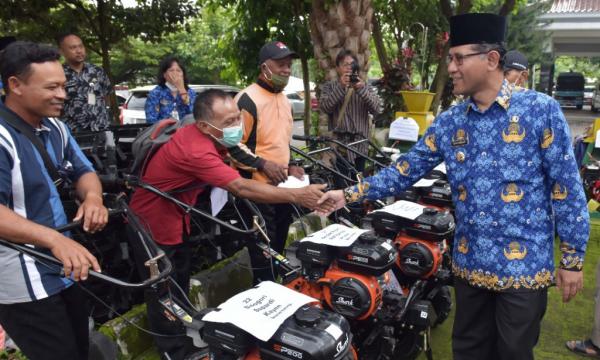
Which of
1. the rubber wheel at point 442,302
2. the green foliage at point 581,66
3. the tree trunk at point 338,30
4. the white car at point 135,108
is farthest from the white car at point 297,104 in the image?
the green foliage at point 581,66

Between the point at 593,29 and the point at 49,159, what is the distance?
20.5 meters

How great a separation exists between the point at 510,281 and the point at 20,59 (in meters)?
2.34

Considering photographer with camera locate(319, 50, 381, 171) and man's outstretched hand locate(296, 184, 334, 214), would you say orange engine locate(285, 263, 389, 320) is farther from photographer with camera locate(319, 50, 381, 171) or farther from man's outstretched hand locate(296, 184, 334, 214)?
photographer with camera locate(319, 50, 381, 171)

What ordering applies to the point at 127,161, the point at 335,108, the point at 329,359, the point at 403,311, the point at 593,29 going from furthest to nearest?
the point at 593,29, the point at 335,108, the point at 127,161, the point at 403,311, the point at 329,359

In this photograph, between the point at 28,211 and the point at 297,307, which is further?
Result: the point at 28,211

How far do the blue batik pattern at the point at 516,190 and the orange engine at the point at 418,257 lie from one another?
0.67m

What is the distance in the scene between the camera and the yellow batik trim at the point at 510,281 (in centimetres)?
218

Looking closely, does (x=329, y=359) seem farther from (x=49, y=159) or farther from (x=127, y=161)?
Answer: (x=127, y=161)

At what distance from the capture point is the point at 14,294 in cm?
198

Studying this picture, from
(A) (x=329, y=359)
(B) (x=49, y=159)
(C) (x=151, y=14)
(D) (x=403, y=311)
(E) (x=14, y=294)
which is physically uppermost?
(C) (x=151, y=14)

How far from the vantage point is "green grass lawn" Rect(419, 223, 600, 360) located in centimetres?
339

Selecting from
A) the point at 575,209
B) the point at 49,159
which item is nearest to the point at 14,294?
the point at 49,159

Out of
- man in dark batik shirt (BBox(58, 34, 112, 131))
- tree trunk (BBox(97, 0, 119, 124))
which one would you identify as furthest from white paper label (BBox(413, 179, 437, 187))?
tree trunk (BBox(97, 0, 119, 124))

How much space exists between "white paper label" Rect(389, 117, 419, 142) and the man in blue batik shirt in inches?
147
